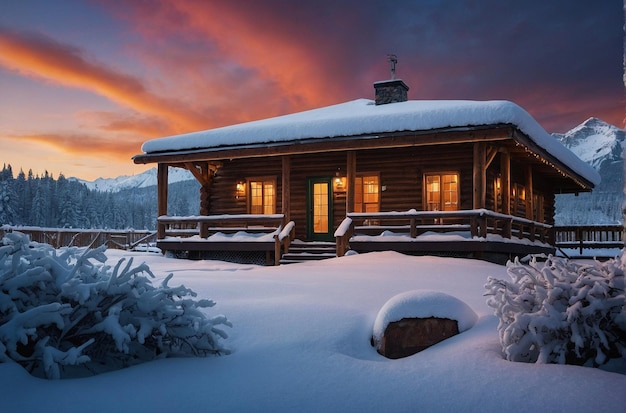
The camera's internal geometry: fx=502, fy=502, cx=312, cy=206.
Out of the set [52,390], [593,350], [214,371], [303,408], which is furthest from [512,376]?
[52,390]

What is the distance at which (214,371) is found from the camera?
12.2 ft

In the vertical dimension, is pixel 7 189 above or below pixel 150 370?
above

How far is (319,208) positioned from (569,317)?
43.5 feet

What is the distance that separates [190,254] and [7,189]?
55430mm

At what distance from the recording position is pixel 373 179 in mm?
16359

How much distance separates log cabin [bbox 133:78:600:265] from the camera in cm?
A: 1272

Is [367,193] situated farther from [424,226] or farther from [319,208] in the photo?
[424,226]

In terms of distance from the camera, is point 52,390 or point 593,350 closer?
point 52,390

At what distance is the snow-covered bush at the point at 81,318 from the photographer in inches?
129

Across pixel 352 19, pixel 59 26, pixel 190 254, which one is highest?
pixel 352 19

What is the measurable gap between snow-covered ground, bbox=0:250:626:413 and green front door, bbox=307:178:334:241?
36.7ft

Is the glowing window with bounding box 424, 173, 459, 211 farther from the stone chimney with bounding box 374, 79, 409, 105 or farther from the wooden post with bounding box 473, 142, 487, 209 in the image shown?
the stone chimney with bounding box 374, 79, 409, 105

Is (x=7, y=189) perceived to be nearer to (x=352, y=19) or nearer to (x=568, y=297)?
(x=352, y=19)


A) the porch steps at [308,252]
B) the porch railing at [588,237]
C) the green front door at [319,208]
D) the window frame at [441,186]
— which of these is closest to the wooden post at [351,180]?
the porch steps at [308,252]
